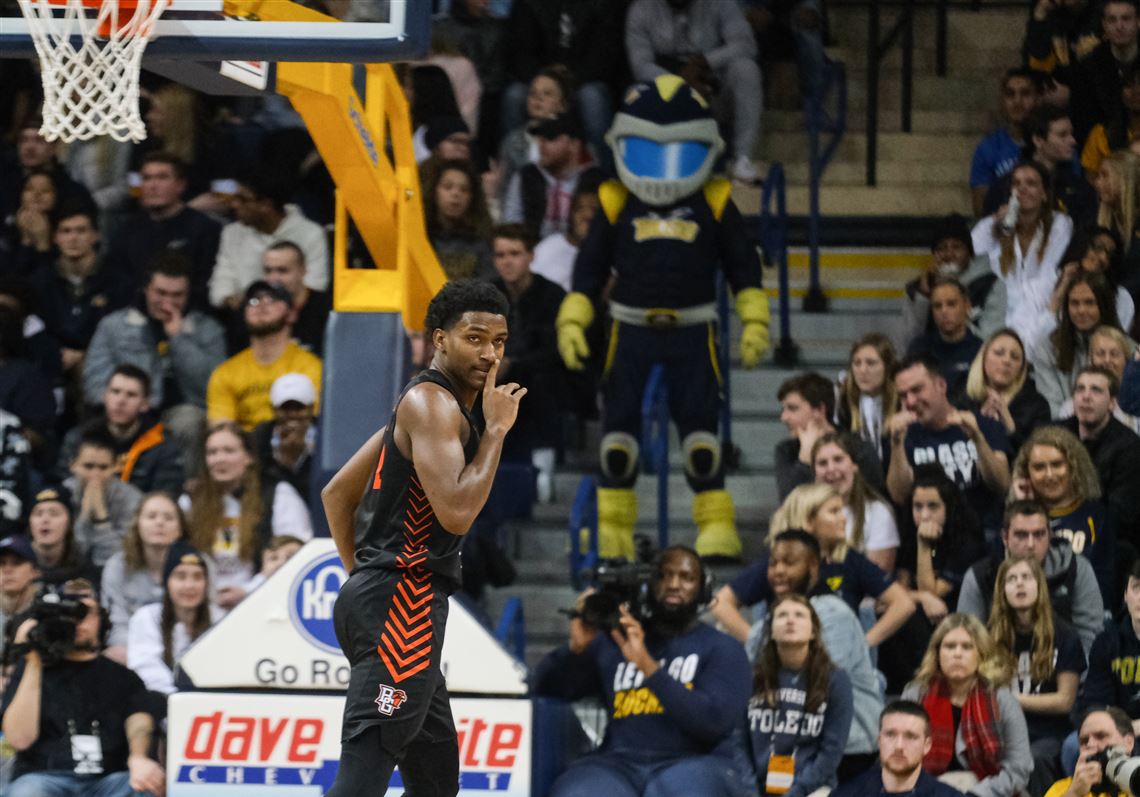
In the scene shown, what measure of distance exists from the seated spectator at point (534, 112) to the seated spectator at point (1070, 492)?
4187 mm

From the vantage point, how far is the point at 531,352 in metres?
11.5

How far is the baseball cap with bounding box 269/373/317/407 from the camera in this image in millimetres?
10727

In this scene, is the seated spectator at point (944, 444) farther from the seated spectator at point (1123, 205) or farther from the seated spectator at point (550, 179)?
the seated spectator at point (550, 179)

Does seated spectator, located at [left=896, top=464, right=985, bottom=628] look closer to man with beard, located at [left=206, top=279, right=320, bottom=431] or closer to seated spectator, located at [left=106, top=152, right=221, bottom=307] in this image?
man with beard, located at [left=206, top=279, right=320, bottom=431]

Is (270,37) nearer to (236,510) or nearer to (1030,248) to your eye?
(236,510)

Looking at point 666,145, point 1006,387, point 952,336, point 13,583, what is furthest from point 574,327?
point 13,583

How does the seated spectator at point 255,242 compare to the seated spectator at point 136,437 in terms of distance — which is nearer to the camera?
the seated spectator at point 136,437

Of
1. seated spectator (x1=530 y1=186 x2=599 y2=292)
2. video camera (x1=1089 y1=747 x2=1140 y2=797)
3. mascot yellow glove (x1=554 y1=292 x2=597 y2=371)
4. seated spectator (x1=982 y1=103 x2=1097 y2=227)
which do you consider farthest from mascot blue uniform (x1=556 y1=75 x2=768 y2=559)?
video camera (x1=1089 y1=747 x2=1140 y2=797)

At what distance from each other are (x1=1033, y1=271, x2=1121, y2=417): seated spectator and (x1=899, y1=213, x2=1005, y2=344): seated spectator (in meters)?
0.52

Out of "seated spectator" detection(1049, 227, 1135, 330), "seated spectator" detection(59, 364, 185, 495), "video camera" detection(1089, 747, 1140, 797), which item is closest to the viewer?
"video camera" detection(1089, 747, 1140, 797)

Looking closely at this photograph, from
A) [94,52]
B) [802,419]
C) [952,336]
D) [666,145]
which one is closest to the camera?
[94,52]

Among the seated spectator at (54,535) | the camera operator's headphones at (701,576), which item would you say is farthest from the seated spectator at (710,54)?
the seated spectator at (54,535)

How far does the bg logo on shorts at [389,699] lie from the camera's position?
5.64 m

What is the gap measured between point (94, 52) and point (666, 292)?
4722mm
